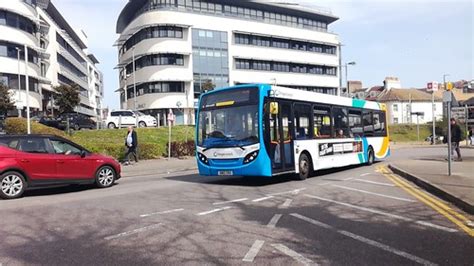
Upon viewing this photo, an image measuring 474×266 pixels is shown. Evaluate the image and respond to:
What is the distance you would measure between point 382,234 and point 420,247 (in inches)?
31.4

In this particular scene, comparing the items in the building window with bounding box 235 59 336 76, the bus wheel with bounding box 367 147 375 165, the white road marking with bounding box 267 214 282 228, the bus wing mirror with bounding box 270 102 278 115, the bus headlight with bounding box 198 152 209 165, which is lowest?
the white road marking with bounding box 267 214 282 228

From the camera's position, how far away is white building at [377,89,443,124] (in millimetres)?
87125

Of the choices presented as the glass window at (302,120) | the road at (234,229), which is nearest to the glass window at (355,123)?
the glass window at (302,120)

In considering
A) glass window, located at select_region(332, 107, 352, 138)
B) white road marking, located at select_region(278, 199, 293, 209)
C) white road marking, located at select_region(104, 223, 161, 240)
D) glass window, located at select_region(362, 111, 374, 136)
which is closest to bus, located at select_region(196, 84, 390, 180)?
glass window, located at select_region(332, 107, 352, 138)

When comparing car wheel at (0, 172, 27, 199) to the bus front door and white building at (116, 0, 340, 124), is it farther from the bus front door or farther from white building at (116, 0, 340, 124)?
A: white building at (116, 0, 340, 124)

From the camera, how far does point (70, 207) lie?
31.3 feet

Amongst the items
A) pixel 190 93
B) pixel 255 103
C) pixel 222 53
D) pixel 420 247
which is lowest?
pixel 420 247

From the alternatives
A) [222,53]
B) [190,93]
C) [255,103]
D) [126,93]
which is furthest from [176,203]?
[126,93]

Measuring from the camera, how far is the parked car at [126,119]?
38.9 metres

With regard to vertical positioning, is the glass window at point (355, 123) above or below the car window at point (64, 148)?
above

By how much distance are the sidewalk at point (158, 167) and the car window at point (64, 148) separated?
5.27 m

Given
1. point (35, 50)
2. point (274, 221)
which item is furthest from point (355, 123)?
point (35, 50)

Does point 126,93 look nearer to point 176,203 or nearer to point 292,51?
point 292,51

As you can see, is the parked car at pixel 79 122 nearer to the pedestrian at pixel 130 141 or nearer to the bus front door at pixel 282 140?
the pedestrian at pixel 130 141
